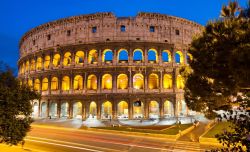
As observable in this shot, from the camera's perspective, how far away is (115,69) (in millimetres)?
36188

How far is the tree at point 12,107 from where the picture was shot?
1086cm

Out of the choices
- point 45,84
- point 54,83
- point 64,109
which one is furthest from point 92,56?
point 64,109

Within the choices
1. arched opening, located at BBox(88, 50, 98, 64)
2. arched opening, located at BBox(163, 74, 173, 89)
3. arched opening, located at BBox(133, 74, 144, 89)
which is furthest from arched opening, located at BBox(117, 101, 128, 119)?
arched opening, located at BBox(88, 50, 98, 64)

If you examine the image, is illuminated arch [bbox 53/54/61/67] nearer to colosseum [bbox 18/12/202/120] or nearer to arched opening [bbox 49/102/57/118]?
colosseum [bbox 18/12/202/120]

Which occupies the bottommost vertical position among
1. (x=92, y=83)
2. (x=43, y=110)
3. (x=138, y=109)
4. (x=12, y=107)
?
(x=43, y=110)

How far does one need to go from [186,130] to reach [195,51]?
1606cm

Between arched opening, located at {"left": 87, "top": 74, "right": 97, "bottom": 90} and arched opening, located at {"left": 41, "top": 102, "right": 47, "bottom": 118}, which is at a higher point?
arched opening, located at {"left": 87, "top": 74, "right": 97, "bottom": 90}

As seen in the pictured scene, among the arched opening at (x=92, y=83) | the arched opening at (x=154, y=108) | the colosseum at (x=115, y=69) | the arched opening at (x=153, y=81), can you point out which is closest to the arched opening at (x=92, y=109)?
the colosseum at (x=115, y=69)

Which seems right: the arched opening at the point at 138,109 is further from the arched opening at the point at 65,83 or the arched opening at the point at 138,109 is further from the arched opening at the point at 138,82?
the arched opening at the point at 65,83

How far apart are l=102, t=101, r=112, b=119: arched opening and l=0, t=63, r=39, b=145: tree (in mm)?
24427

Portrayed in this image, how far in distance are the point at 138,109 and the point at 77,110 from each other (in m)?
10.1

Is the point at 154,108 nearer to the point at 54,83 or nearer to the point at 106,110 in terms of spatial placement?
the point at 106,110

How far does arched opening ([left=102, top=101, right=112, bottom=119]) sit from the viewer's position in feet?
119

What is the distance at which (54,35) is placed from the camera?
4069cm
